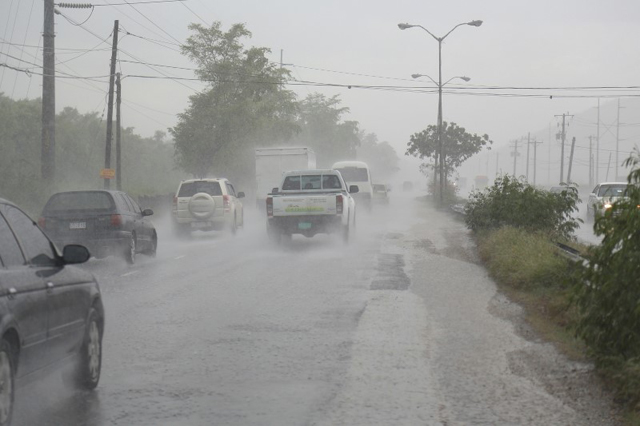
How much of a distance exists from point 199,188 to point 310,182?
5.41 meters

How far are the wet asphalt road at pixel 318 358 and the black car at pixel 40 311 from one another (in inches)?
15.6

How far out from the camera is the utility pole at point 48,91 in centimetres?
3095

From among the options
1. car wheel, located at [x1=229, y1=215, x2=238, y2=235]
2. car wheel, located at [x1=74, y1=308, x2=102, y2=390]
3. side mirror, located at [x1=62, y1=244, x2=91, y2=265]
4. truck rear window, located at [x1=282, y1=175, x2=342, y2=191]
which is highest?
truck rear window, located at [x1=282, y1=175, x2=342, y2=191]

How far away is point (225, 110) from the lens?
222 ft

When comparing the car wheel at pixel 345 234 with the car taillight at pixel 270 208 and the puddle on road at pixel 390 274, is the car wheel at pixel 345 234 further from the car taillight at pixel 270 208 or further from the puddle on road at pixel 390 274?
the puddle on road at pixel 390 274

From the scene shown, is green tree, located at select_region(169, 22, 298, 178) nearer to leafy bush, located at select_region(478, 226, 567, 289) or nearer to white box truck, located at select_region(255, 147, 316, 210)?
white box truck, located at select_region(255, 147, 316, 210)

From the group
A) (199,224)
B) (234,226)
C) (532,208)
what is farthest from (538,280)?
(234,226)

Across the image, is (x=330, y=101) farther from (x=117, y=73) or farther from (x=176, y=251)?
(x=176, y=251)

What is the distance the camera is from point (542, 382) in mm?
7883

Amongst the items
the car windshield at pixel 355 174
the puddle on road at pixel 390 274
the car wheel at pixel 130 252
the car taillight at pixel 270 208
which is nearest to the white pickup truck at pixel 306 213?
the car taillight at pixel 270 208

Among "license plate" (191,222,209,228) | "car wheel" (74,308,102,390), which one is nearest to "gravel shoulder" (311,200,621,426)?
"car wheel" (74,308,102,390)

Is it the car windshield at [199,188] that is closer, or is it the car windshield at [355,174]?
the car windshield at [199,188]

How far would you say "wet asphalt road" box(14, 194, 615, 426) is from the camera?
6754 millimetres

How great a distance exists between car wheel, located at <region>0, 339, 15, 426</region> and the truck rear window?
21.0 m
